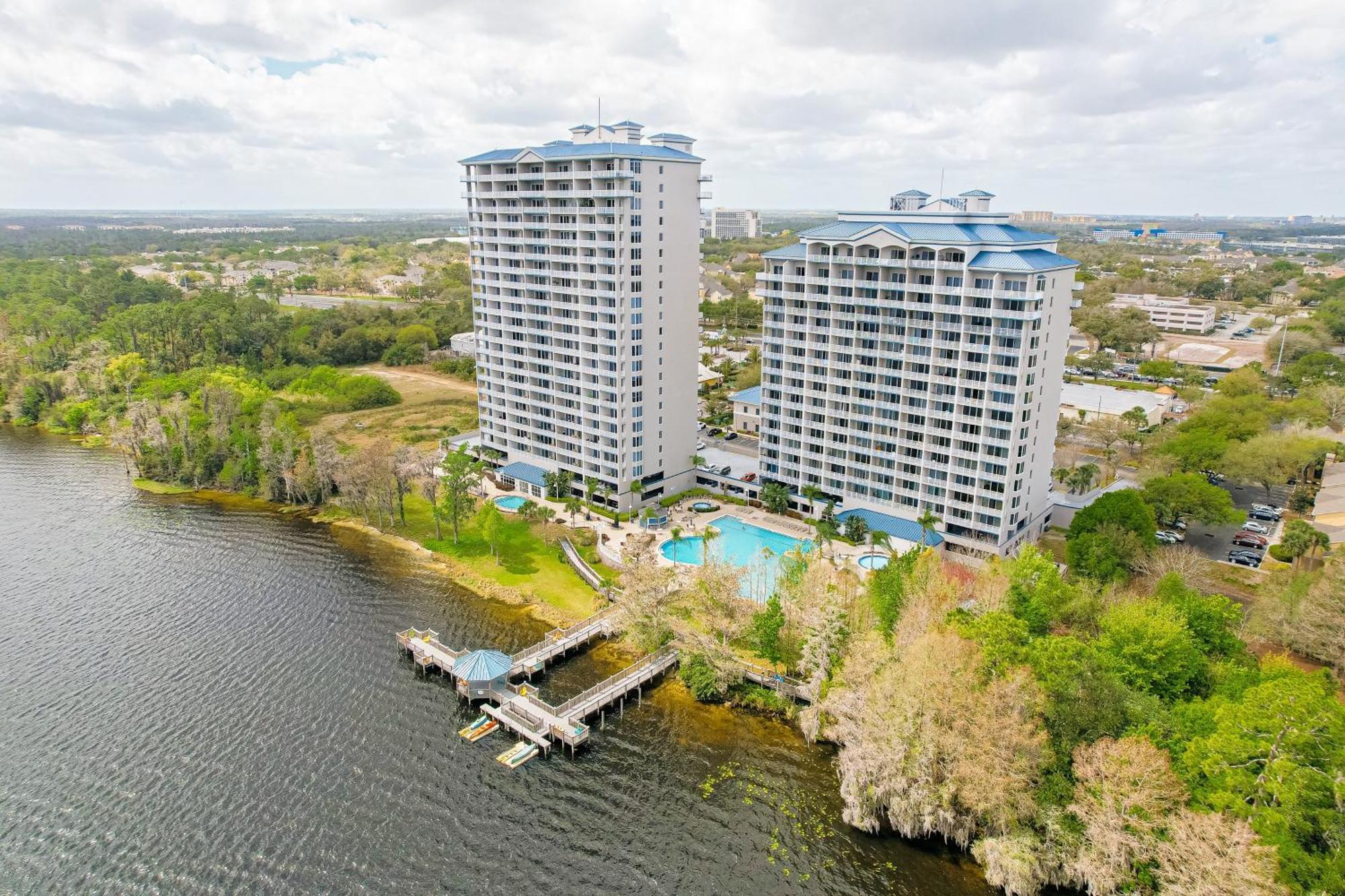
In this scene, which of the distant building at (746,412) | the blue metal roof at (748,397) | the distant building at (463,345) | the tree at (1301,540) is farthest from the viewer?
the distant building at (463,345)

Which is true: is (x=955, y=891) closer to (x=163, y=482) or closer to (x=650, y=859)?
(x=650, y=859)

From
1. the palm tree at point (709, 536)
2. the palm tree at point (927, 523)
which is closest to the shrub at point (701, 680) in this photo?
the palm tree at point (709, 536)

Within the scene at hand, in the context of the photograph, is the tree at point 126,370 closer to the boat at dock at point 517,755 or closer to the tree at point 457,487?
the tree at point 457,487

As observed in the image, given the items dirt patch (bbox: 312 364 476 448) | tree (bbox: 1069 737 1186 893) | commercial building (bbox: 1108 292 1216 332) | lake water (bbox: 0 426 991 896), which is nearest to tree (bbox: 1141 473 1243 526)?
tree (bbox: 1069 737 1186 893)

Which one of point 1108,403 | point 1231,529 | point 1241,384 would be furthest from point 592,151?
point 1241,384

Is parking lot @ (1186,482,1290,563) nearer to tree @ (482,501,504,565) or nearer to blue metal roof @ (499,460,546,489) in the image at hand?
blue metal roof @ (499,460,546,489)

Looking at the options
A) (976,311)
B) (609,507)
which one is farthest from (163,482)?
(976,311)
